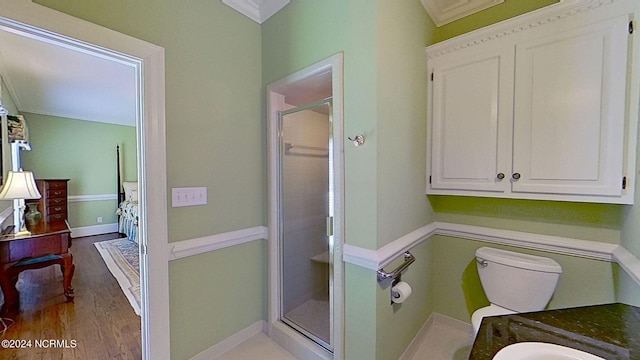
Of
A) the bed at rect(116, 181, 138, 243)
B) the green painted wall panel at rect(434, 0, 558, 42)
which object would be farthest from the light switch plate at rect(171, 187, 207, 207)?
the bed at rect(116, 181, 138, 243)

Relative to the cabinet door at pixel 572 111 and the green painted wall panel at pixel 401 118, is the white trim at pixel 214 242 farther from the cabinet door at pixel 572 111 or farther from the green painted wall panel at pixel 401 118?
the cabinet door at pixel 572 111

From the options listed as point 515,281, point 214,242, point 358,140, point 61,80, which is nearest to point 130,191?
point 61,80

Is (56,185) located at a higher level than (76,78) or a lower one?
lower

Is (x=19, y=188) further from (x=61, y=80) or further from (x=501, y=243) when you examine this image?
(x=501, y=243)

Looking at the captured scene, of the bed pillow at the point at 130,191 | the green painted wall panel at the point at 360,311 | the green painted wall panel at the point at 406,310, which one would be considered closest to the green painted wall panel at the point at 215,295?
the green painted wall panel at the point at 360,311

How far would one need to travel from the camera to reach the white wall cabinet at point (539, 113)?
124cm

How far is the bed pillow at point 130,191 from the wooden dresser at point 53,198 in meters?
0.94

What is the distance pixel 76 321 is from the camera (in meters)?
2.16

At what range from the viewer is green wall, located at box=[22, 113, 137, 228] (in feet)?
15.0

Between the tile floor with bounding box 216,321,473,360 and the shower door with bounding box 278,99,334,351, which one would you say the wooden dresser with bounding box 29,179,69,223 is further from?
the shower door with bounding box 278,99,334,351

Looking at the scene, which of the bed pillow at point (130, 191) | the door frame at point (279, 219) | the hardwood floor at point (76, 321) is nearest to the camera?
the door frame at point (279, 219)

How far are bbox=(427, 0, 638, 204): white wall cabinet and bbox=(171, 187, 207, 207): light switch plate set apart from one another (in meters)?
1.66

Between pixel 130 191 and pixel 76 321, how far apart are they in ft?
12.1

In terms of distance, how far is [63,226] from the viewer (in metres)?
2.68
